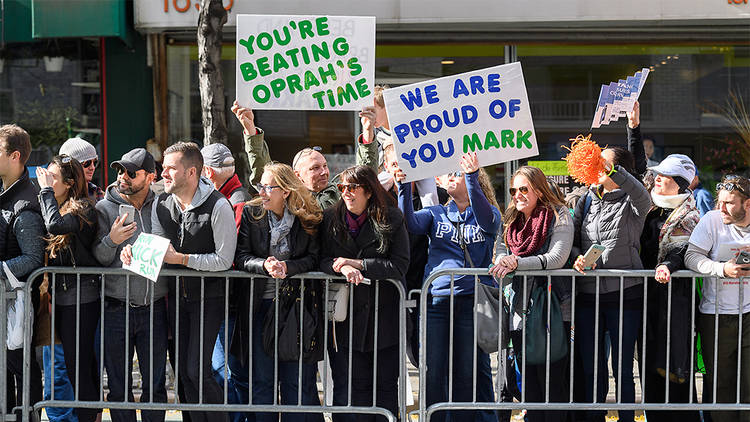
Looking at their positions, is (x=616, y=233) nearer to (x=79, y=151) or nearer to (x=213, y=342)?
(x=213, y=342)

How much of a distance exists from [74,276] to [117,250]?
1.06ft

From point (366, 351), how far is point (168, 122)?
20.6ft

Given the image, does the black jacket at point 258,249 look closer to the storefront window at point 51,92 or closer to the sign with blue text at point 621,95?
the sign with blue text at point 621,95

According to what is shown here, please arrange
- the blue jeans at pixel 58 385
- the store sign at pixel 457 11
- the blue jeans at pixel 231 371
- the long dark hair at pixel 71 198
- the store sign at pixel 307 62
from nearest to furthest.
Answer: the long dark hair at pixel 71 198 → the blue jeans at pixel 231 371 → the blue jeans at pixel 58 385 → the store sign at pixel 307 62 → the store sign at pixel 457 11

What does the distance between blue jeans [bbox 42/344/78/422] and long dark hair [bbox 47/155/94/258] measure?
31.9 inches

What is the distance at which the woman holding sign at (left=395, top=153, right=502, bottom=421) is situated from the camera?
573cm

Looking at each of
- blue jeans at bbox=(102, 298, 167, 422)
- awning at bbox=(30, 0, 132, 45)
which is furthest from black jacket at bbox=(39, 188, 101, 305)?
awning at bbox=(30, 0, 132, 45)

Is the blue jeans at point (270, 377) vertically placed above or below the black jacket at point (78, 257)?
below

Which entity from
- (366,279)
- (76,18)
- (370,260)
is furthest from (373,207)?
(76,18)

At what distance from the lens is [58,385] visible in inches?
240

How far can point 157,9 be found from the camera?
10219 millimetres

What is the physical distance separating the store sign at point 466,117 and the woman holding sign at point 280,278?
0.77 m

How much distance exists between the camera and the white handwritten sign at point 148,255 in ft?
17.2

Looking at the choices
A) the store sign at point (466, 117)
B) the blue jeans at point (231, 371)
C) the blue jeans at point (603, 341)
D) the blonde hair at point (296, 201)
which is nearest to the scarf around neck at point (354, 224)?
the blonde hair at point (296, 201)
